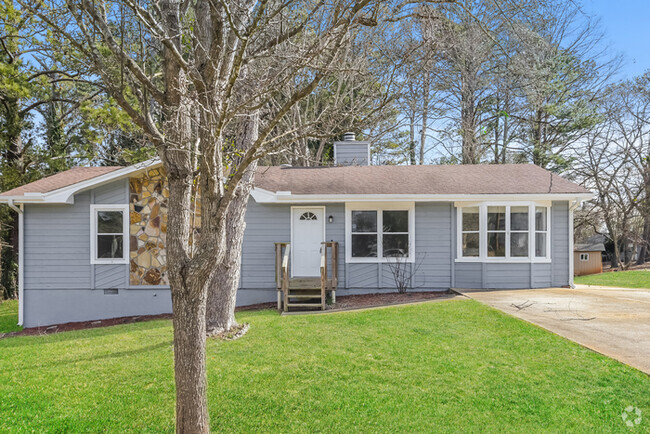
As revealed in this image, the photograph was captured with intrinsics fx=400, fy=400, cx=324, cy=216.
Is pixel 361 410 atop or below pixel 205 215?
below

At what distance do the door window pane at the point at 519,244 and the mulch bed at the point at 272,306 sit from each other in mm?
1959

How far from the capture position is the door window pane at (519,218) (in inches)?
390

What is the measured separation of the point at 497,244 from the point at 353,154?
5071mm

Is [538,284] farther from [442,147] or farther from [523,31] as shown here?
[442,147]

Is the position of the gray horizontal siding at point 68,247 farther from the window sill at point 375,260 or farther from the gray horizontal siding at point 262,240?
the window sill at point 375,260

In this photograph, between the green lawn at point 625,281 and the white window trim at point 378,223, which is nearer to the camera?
the white window trim at point 378,223

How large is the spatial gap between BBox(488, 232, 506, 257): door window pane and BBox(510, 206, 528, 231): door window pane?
1.11ft

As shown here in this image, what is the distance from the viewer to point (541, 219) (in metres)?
10.0

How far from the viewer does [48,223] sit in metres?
9.78

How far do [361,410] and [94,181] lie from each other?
833 cm

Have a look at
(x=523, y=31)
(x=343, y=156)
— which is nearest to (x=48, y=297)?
(x=343, y=156)

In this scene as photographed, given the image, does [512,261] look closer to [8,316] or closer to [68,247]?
[68,247]

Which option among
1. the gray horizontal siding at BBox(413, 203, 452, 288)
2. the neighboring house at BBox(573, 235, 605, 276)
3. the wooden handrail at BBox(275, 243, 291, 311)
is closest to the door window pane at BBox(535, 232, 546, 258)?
the gray horizontal siding at BBox(413, 203, 452, 288)

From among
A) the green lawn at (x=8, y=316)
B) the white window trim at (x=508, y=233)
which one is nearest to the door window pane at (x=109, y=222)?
the green lawn at (x=8, y=316)
